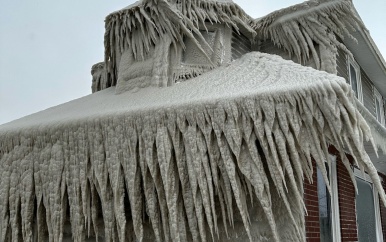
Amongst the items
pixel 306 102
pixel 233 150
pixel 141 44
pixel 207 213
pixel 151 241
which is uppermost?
pixel 141 44

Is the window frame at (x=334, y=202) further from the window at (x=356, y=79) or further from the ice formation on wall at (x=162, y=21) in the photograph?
the window at (x=356, y=79)

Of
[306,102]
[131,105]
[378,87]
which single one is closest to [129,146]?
[131,105]

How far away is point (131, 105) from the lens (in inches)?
159

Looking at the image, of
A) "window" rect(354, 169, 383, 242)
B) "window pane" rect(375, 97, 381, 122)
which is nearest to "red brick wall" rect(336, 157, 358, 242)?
"window" rect(354, 169, 383, 242)

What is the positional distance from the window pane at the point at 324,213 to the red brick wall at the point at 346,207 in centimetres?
26

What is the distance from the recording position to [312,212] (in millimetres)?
4988

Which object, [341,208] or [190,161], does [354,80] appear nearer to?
[341,208]

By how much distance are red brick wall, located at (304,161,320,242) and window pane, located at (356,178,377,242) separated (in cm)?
256

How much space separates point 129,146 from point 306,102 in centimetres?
157

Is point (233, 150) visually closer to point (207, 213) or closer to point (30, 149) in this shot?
point (207, 213)

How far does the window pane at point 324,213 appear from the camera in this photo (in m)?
5.56

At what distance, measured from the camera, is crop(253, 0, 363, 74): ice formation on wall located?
18.6ft

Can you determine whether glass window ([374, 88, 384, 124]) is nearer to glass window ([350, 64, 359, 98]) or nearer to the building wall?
glass window ([350, 64, 359, 98])

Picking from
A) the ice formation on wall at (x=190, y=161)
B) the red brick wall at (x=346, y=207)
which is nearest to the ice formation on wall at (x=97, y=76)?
the ice formation on wall at (x=190, y=161)
